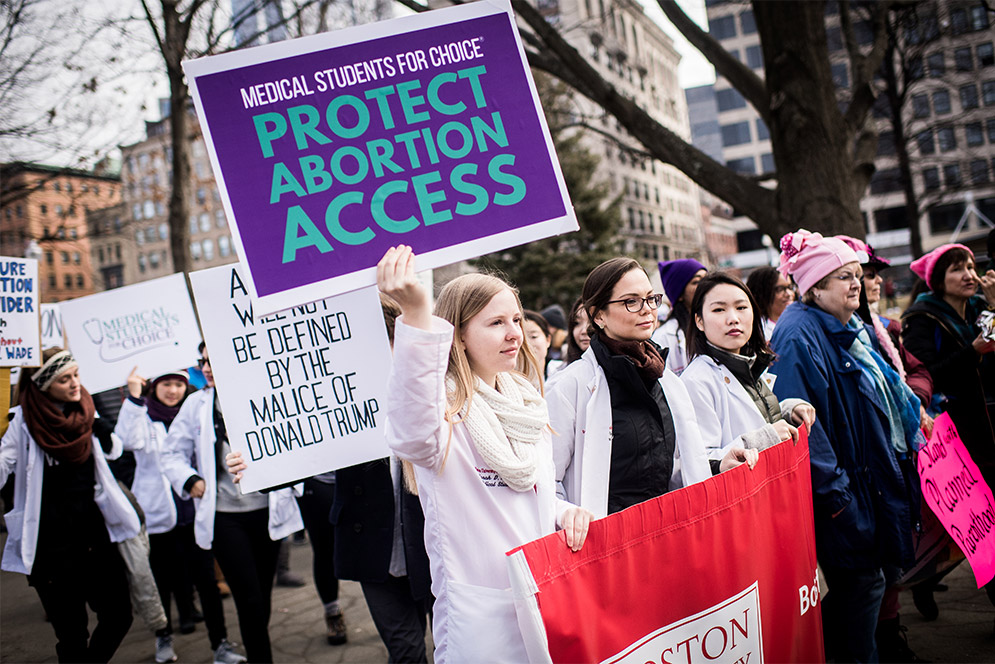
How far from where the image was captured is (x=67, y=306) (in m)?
7.64

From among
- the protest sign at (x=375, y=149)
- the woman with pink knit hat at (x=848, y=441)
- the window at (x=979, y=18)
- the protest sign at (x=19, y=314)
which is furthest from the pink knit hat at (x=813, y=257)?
the window at (x=979, y=18)

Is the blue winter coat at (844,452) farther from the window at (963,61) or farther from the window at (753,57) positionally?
the window at (753,57)

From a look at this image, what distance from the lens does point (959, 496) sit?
402 centimetres

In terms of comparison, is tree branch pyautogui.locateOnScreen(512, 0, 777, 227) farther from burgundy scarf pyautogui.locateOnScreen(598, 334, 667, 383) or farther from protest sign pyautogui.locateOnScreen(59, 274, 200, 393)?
burgundy scarf pyautogui.locateOnScreen(598, 334, 667, 383)

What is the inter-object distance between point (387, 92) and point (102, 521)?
11.9 ft

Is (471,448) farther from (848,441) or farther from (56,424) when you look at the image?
(56,424)

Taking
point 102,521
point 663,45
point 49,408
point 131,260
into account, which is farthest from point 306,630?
point 131,260

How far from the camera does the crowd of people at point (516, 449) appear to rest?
243 cm

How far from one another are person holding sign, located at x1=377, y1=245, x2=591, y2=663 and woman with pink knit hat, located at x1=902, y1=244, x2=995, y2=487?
3418 millimetres

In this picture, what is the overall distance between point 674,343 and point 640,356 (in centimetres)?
254

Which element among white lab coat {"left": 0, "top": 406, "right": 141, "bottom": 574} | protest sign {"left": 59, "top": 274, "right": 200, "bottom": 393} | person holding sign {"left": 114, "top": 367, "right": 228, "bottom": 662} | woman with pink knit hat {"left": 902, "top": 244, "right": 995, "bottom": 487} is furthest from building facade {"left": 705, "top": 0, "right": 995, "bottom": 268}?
white lab coat {"left": 0, "top": 406, "right": 141, "bottom": 574}

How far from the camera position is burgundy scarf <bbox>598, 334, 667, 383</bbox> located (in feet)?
10.2

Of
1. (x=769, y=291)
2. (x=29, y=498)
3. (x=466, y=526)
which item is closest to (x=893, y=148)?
(x=769, y=291)

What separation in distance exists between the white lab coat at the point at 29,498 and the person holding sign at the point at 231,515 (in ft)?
1.15
